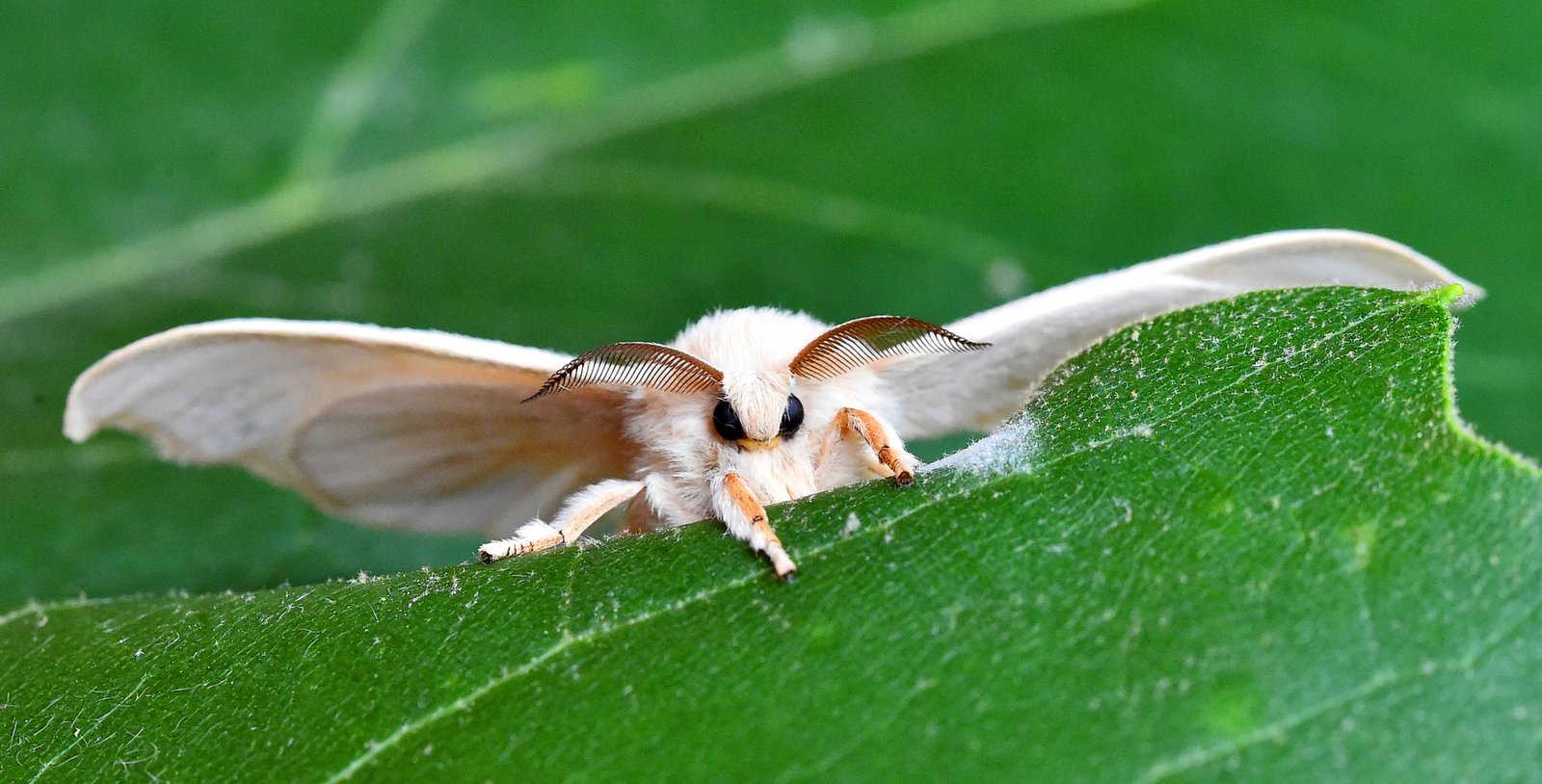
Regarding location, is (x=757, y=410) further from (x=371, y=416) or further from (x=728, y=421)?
(x=371, y=416)

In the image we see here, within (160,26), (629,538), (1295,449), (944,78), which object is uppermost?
(160,26)

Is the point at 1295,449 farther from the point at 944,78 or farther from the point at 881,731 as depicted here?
the point at 944,78

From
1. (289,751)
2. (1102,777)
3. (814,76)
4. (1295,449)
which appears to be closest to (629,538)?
(289,751)

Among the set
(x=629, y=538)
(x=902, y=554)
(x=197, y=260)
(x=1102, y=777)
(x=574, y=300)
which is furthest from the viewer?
(x=574, y=300)

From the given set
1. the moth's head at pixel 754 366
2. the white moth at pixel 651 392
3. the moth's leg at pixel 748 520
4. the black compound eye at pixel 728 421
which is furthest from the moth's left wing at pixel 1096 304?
the moth's leg at pixel 748 520

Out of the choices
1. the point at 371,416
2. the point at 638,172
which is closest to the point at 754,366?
the point at 371,416

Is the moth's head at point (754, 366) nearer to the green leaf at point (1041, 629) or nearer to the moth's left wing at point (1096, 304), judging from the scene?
the moth's left wing at point (1096, 304)

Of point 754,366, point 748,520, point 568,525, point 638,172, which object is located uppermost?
point 638,172
